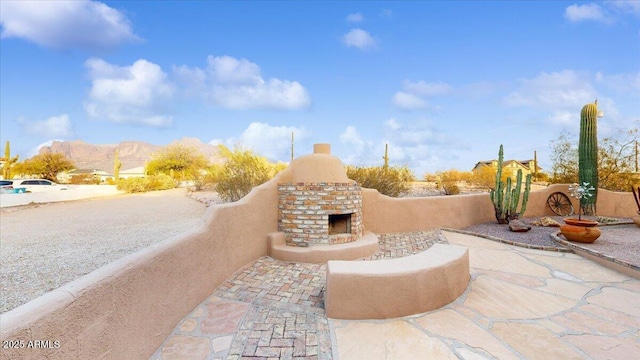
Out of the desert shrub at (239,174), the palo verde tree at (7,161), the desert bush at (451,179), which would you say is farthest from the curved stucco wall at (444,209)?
the palo verde tree at (7,161)

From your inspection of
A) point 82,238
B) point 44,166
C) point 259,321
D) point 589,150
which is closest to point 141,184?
point 82,238

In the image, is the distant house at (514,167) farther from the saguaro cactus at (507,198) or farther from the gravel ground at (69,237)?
the gravel ground at (69,237)

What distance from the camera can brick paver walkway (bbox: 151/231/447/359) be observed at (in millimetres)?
2654

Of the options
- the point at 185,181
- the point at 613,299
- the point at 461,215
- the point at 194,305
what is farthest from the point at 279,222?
the point at 185,181

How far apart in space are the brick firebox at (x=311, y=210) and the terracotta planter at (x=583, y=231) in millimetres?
4984

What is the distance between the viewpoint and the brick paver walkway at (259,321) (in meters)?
2.65

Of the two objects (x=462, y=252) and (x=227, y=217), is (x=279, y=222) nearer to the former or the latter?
(x=227, y=217)

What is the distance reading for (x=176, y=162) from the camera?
25.2 meters

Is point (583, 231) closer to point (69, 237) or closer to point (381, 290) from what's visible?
point (381, 290)

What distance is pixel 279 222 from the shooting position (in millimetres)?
5691

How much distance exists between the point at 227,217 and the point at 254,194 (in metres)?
0.94

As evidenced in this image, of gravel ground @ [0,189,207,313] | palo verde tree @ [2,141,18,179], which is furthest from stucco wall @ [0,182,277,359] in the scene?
palo verde tree @ [2,141,18,179]

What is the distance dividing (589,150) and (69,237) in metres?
15.6

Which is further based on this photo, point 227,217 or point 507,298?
point 227,217
